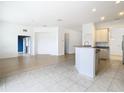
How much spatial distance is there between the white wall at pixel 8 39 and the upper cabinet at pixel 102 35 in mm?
6246

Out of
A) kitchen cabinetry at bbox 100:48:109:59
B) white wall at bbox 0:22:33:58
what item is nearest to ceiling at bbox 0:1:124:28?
white wall at bbox 0:22:33:58

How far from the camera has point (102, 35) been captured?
727 cm

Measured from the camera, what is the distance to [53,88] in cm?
262

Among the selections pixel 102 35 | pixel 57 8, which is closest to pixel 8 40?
pixel 57 8

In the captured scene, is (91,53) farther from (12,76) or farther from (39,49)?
(39,49)

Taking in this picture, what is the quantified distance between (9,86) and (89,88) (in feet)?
7.37

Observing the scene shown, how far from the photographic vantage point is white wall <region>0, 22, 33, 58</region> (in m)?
6.69

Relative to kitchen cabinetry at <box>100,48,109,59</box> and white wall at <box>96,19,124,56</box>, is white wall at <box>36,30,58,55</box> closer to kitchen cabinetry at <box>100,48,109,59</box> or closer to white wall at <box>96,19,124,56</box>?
kitchen cabinetry at <box>100,48,109,59</box>

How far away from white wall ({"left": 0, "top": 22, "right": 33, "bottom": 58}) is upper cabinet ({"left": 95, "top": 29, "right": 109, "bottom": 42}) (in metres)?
6.25

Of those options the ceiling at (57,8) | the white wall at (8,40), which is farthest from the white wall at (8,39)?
the ceiling at (57,8)

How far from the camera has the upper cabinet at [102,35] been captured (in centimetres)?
707

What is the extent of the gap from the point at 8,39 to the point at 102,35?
700cm

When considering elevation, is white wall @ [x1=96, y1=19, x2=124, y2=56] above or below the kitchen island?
above

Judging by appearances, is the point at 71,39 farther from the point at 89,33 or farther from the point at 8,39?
the point at 8,39
